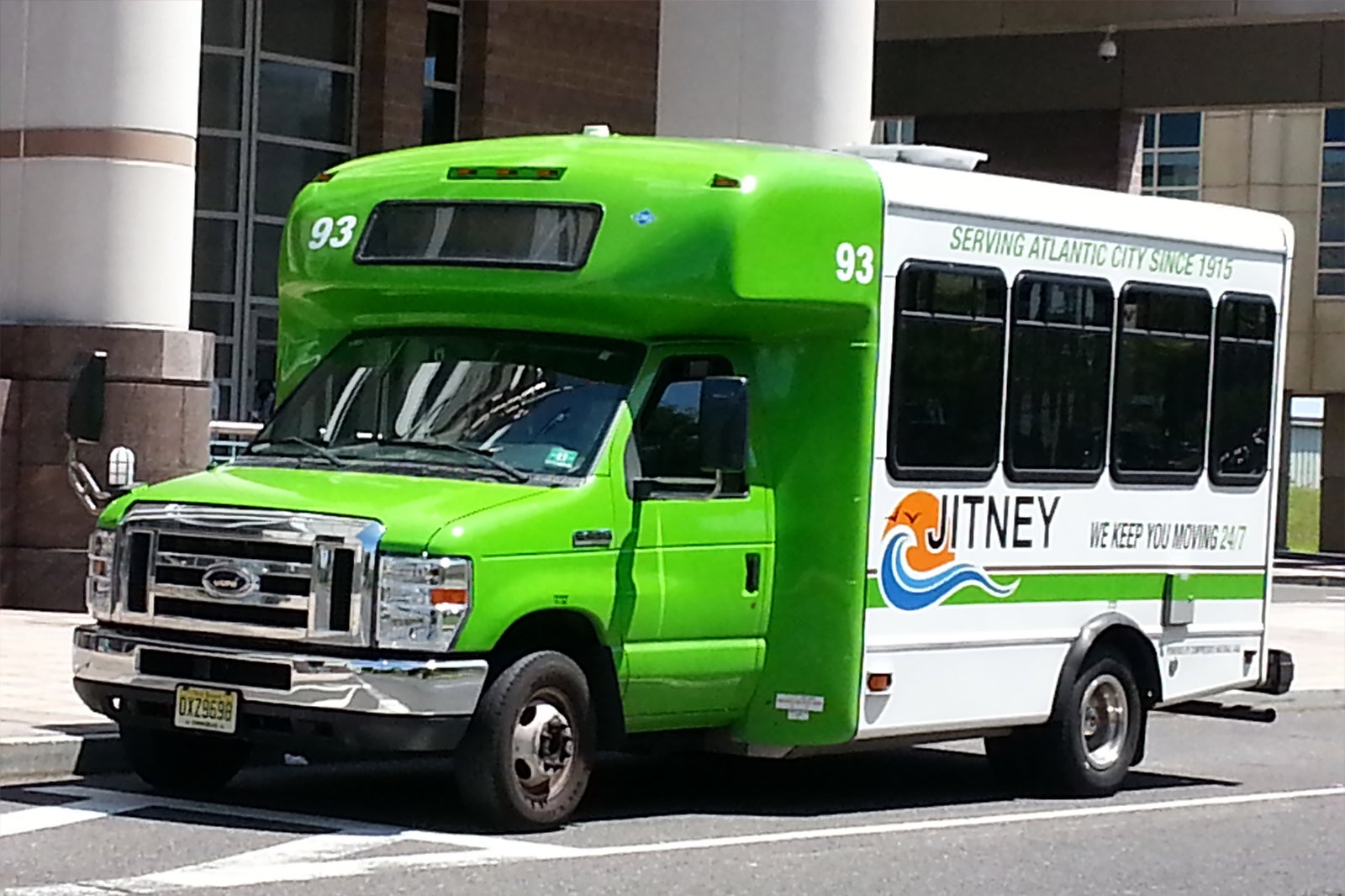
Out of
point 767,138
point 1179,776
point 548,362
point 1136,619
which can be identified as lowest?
point 1179,776

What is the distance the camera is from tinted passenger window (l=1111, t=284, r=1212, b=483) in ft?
47.5

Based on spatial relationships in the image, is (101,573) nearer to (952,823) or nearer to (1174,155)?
(952,823)

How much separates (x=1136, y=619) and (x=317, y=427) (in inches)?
181

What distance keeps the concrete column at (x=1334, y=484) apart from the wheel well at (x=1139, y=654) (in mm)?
40388

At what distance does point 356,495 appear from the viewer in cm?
1161

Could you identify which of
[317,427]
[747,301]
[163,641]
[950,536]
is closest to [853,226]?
[747,301]

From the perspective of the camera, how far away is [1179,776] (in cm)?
1586

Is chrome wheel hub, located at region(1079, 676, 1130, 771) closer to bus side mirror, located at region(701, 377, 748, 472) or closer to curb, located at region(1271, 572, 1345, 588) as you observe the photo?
bus side mirror, located at region(701, 377, 748, 472)

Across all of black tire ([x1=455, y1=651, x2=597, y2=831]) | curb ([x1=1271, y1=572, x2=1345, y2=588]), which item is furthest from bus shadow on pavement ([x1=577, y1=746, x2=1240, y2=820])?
curb ([x1=1271, y1=572, x2=1345, y2=588])

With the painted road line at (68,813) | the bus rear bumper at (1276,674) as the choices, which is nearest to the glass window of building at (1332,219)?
the bus rear bumper at (1276,674)

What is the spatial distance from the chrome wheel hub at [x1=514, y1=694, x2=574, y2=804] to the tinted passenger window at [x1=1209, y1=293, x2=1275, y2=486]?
4.77m

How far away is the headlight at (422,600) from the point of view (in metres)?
11.1

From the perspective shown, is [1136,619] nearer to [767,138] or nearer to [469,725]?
[469,725]

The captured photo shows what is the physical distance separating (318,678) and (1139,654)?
5226 millimetres
